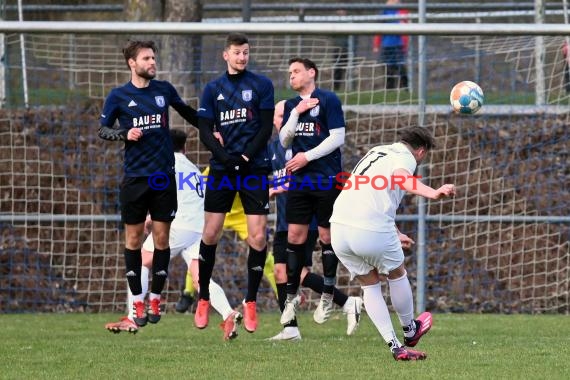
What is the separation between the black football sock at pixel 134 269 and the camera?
31.8 ft

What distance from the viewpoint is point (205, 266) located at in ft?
32.0

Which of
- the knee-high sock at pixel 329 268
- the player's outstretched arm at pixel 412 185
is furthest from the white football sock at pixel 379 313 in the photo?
the knee-high sock at pixel 329 268

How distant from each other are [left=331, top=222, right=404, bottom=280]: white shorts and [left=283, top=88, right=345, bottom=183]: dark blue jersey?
6.04 feet

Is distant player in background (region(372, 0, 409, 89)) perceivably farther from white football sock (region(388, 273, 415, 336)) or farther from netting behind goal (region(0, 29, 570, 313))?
white football sock (region(388, 273, 415, 336))

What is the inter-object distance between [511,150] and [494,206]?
2.18ft

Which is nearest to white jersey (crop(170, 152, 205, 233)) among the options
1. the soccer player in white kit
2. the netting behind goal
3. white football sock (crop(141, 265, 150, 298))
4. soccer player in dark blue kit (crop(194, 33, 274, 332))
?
white football sock (crop(141, 265, 150, 298))

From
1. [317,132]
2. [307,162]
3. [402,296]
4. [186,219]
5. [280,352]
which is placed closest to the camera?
[402,296]

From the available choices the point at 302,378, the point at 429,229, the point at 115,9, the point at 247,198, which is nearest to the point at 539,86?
the point at 429,229

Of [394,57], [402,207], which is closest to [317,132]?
[402,207]

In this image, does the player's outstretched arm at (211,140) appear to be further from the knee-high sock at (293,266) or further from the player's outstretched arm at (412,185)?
the player's outstretched arm at (412,185)

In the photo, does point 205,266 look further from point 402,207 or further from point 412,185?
point 402,207

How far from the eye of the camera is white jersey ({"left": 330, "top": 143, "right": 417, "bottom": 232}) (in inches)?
305

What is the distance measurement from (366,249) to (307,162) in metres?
1.99

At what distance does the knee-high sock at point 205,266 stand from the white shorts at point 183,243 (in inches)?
43.9
